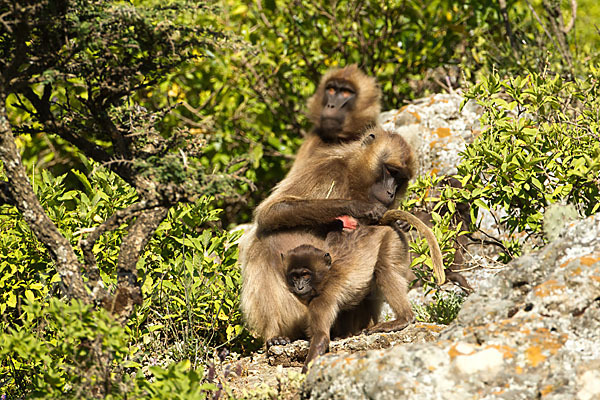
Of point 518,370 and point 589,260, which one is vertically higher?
point 589,260

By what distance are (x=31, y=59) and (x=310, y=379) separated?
86.4 inches

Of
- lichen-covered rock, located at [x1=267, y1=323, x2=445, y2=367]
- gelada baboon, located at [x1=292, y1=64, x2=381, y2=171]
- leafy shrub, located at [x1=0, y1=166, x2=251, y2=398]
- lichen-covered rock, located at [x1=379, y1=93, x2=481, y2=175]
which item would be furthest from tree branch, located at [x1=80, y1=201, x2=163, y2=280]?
lichen-covered rock, located at [x1=379, y1=93, x2=481, y2=175]

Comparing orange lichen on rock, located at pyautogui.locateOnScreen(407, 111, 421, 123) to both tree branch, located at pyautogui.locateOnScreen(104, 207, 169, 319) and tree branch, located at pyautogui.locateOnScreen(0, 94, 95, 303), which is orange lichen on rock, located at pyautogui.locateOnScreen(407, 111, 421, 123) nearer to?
tree branch, located at pyautogui.locateOnScreen(104, 207, 169, 319)

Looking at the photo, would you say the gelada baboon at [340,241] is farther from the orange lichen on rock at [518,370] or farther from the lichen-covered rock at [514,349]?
the orange lichen on rock at [518,370]

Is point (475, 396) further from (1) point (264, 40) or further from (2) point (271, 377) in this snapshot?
(1) point (264, 40)

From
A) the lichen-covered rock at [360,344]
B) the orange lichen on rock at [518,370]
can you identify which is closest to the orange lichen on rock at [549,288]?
the orange lichen on rock at [518,370]

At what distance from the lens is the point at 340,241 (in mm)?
5500

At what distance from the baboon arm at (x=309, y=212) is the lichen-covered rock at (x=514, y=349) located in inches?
72.0

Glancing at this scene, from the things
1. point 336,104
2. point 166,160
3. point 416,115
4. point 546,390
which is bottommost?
point 546,390

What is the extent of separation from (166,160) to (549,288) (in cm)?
202

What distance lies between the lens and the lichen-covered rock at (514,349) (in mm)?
3154

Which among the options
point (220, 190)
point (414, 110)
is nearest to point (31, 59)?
point (220, 190)

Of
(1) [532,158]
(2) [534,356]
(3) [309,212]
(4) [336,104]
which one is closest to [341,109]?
(4) [336,104]

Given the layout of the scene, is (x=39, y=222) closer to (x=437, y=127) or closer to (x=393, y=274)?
(x=393, y=274)
